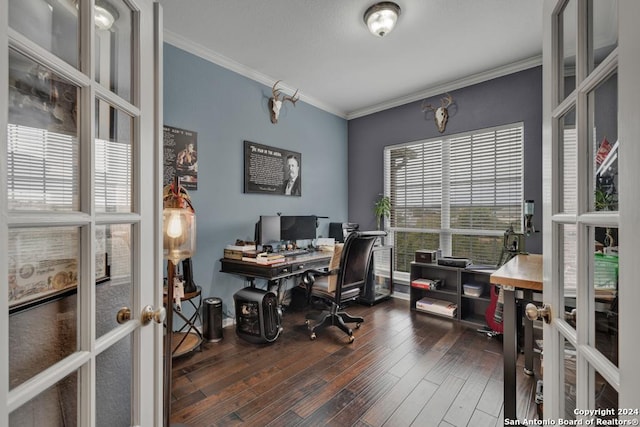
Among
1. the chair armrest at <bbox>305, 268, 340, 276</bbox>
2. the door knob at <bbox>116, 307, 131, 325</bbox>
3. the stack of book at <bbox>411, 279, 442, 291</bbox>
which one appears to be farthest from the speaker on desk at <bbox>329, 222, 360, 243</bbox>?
the door knob at <bbox>116, 307, 131, 325</bbox>

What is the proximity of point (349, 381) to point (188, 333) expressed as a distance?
1431 mm

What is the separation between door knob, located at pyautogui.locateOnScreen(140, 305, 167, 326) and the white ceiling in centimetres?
233

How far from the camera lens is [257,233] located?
3051 mm

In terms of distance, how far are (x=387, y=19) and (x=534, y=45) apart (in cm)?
163

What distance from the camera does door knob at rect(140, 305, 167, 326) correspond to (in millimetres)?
911

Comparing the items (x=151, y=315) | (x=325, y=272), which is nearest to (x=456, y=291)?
(x=325, y=272)

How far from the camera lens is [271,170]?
11.2 feet

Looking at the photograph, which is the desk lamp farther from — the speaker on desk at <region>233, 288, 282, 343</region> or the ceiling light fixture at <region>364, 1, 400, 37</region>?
the ceiling light fixture at <region>364, 1, 400, 37</region>

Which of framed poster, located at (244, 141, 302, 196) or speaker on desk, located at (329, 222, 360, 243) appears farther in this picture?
speaker on desk, located at (329, 222, 360, 243)

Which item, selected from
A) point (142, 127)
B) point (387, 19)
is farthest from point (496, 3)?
point (142, 127)

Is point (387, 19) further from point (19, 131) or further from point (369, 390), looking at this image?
point (369, 390)

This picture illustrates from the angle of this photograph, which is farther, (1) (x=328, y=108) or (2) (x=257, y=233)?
(1) (x=328, y=108)

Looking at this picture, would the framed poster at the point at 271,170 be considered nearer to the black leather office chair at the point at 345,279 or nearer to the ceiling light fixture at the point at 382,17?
the black leather office chair at the point at 345,279

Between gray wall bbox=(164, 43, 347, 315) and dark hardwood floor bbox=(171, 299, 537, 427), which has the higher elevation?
gray wall bbox=(164, 43, 347, 315)
